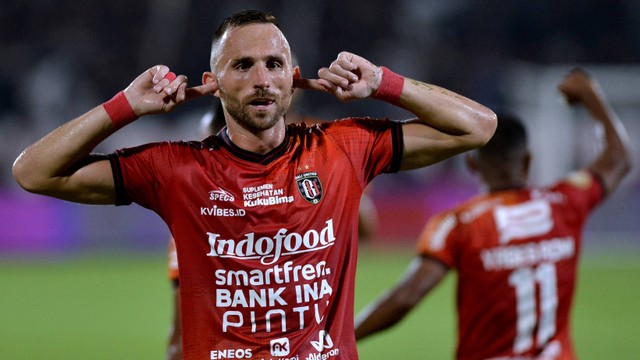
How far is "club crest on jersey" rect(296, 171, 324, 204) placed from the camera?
4.07 m

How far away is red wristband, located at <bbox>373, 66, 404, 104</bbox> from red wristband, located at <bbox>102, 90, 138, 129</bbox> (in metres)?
0.98

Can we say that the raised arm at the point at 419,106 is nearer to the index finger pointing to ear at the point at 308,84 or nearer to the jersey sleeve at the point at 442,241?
the index finger pointing to ear at the point at 308,84

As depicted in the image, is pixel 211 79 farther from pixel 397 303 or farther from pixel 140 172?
pixel 397 303

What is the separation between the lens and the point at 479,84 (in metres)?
20.3

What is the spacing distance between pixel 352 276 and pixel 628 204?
15.6 meters

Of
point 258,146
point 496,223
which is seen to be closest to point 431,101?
point 258,146

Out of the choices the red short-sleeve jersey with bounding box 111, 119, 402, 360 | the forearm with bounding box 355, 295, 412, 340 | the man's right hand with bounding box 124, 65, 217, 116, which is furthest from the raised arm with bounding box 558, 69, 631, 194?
the man's right hand with bounding box 124, 65, 217, 116

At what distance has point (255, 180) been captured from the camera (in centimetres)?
406

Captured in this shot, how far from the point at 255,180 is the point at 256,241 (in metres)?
0.25

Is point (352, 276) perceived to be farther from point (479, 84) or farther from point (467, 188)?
point (479, 84)

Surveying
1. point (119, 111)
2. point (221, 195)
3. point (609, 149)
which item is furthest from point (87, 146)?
point (609, 149)

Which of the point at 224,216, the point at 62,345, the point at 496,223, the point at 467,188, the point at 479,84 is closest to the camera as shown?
the point at 224,216

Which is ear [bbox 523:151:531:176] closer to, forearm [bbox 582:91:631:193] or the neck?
forearm [bbox 582:91:631:193]

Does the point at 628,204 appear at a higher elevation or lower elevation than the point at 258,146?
higher
